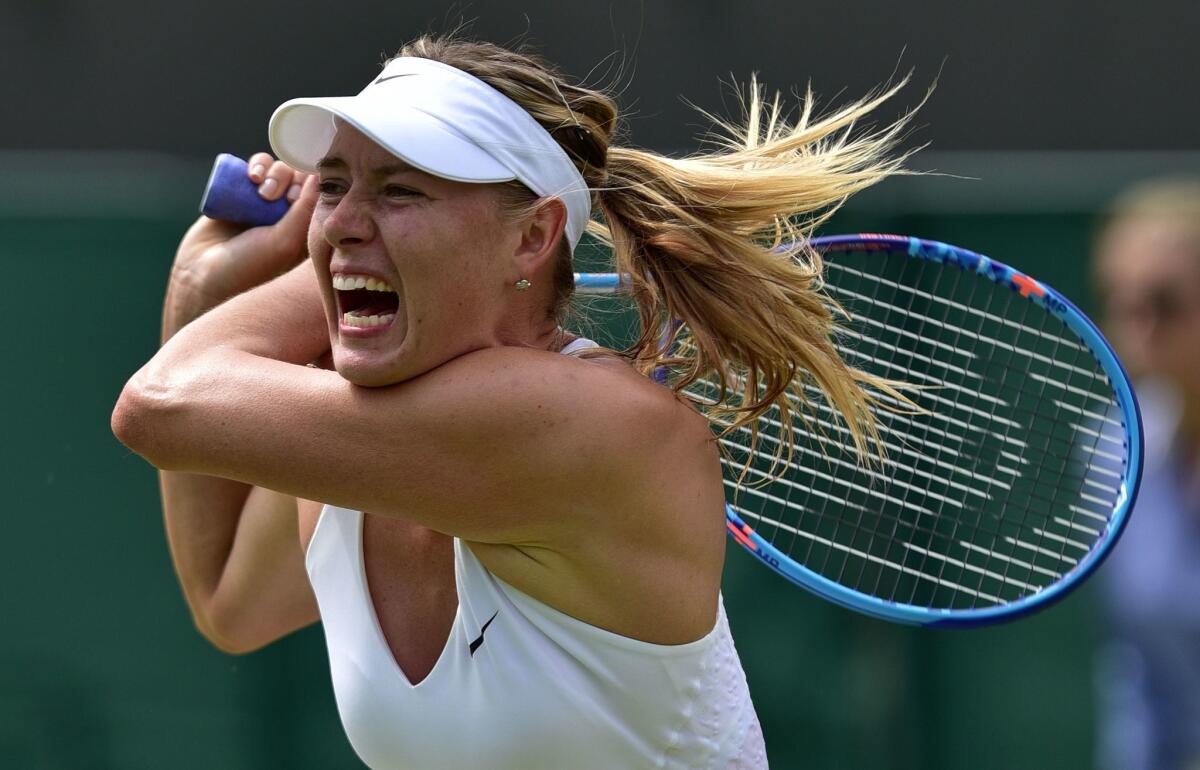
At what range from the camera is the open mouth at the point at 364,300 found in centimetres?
217

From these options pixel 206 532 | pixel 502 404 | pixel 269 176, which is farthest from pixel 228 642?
pixel 502 404

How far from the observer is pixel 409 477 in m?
A: 2.13

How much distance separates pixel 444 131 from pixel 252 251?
2.33 feet

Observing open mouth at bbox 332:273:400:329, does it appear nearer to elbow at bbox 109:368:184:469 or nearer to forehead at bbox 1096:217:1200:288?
elbow at bbox 109:368:184:469

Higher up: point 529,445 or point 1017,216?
point 1017,216

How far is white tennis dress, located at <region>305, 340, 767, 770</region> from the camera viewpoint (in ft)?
7.28

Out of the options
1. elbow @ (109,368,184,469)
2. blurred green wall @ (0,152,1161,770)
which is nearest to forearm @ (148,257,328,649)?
elbow @ (109,368,184,469)

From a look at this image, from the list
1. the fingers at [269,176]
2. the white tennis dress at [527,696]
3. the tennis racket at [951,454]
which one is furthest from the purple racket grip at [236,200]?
the tennis racket at [951,454]

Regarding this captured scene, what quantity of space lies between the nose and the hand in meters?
0.51

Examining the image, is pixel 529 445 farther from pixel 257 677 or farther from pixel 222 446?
pixel 257 677

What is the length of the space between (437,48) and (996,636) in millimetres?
3236

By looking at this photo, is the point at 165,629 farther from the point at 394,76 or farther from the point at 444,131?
the point at 444,131

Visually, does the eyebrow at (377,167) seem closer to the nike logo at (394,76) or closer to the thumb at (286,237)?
the nike logo at (394,76)

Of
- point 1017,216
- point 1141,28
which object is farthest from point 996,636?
point 1141,28
